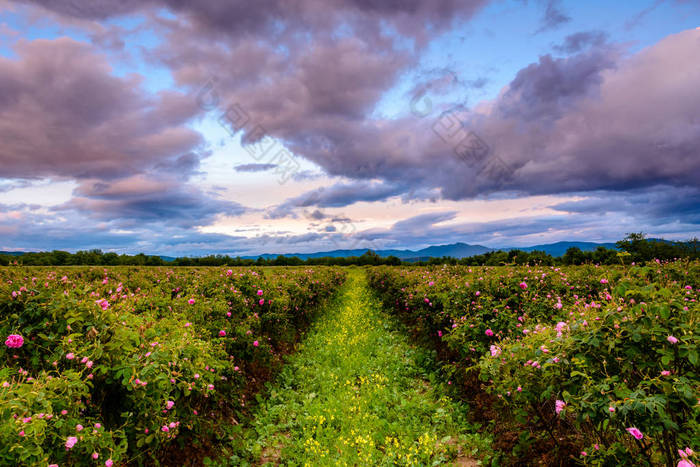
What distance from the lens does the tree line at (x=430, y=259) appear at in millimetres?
23753

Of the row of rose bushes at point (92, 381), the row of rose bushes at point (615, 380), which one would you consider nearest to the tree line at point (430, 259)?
the row of rose bushes at point (92, 381)

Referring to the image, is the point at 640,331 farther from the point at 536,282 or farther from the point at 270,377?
the point at 270,377

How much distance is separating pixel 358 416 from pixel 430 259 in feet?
203

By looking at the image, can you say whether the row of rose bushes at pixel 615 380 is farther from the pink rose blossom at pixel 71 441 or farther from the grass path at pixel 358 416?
the pink rose blossom at pixel 71 441

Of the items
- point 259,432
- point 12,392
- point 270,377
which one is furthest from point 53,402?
point 270,377

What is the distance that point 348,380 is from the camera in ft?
24.5

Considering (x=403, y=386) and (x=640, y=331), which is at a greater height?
(x=640, y=331)

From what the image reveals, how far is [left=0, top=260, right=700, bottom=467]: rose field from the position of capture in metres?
2.58

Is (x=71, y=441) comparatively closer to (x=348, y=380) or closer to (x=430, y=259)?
(x=348, y=380)

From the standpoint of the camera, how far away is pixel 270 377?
7500 millimetres

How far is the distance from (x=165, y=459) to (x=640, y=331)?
4.97 m

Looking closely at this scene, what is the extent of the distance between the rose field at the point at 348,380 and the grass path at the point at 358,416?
35 mm

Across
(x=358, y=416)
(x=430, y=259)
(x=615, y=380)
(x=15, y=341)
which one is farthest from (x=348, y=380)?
(x=430, y=259)

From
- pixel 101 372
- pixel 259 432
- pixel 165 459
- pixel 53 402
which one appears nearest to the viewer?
pixel 53 402
